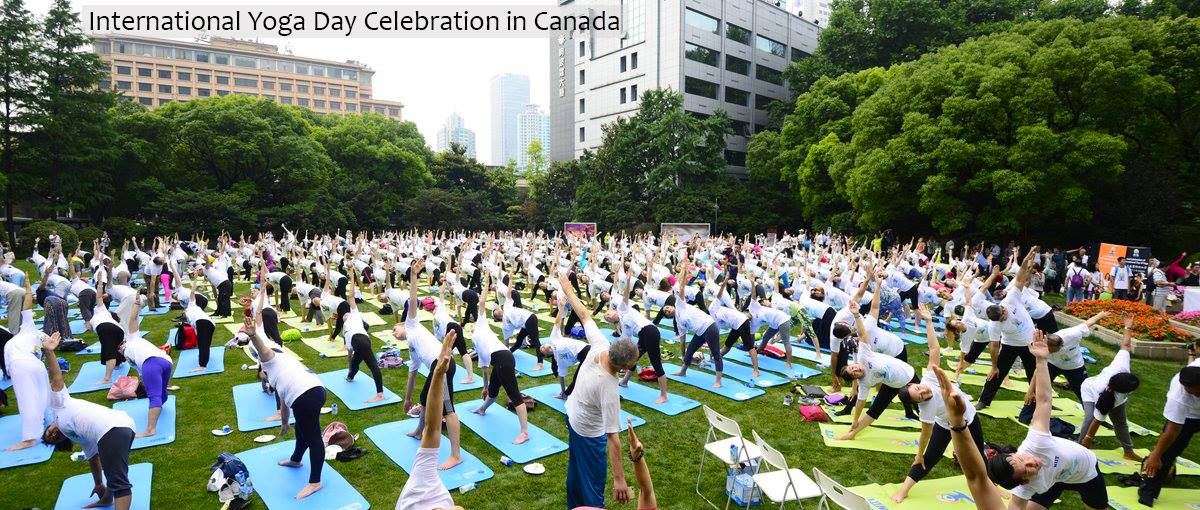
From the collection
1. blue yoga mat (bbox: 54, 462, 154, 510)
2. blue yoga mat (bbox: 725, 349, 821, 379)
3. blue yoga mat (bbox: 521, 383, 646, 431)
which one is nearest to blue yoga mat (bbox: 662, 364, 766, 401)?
blue yoga mat (bbox: 725, 349, 821, 379)

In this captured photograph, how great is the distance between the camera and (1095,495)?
15.3ft

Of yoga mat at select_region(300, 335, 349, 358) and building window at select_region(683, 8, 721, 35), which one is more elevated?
building window at select_region(683, 8, 721, 35)

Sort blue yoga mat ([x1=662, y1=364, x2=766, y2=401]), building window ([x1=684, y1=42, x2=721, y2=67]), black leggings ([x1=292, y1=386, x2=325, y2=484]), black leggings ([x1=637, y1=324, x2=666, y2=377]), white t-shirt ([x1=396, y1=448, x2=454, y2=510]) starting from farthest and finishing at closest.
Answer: building window ([x1=684, y1=42, x2=721, y2=67])
blue yoga mat ([x1=662, y1=364, x2=766, y2=401])
black leggings ([x1=637, y1=324, x2=666, y2=377])
black leggings ([x1=292, y1=386, x2=325, y2=484])
white t-shirt ([x1=396, y1=448, x2=454, y2=510])

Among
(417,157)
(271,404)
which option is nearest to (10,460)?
(271,404)

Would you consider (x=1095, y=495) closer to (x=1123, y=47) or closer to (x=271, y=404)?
(x=271, y=404)

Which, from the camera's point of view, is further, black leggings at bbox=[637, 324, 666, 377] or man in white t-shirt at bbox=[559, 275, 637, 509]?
black leggings at bbox=[637, 324, 666, 377]

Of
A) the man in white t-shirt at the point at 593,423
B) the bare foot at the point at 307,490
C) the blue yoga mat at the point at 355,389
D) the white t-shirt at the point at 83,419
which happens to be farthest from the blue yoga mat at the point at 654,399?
the white t-shirt at the point at 83,419

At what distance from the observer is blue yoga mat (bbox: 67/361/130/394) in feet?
30.3

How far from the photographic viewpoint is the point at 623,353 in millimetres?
4305

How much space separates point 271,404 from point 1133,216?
2897 centimetres

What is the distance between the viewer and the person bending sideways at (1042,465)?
410cm

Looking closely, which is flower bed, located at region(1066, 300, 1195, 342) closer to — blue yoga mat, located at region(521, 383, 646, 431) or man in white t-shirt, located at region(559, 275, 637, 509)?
blue yoga mat, located at region(521, 383, 646, 431)

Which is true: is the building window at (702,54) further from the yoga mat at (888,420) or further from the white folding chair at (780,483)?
the white folding chair at (780,483)

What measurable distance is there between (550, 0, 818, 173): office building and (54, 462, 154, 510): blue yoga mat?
141 feet
